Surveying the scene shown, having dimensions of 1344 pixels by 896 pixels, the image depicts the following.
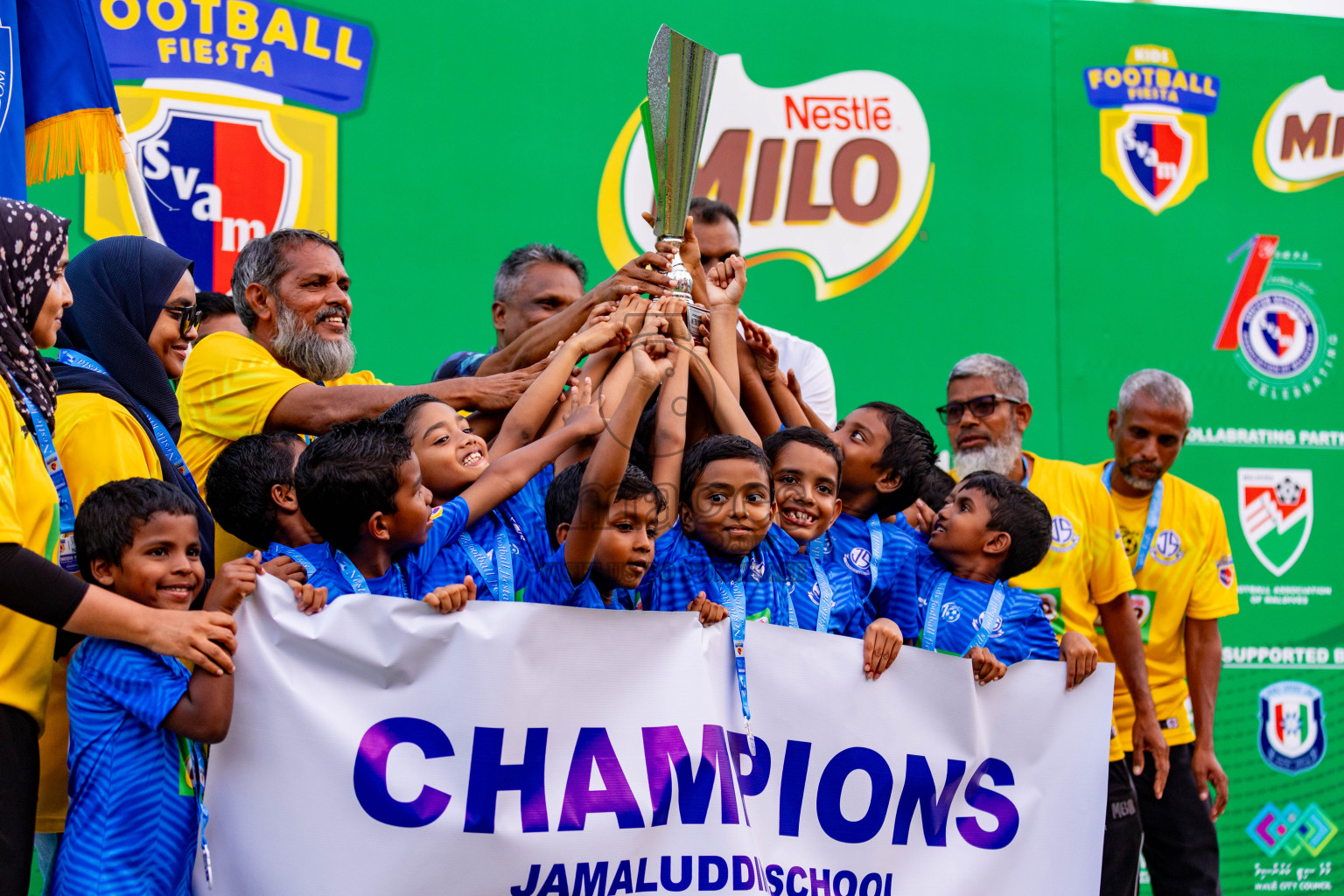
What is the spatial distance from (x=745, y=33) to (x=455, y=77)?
3.92ft

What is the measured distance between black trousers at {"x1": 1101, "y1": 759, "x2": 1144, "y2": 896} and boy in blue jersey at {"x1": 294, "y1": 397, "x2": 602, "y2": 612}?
7.68ft

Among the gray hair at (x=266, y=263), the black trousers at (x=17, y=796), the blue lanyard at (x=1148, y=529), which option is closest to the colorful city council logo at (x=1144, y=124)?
the blue lanyard at (x=1148, y=529)

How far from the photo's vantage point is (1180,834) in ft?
13.4

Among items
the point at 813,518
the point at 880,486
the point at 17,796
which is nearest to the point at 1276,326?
the point at 880,486

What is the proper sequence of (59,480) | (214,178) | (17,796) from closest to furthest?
(17,796) → (59,480) → (214,178)

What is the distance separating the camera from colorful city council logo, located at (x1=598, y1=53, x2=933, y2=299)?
16.4ft

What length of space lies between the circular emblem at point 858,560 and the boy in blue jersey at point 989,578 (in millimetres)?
149

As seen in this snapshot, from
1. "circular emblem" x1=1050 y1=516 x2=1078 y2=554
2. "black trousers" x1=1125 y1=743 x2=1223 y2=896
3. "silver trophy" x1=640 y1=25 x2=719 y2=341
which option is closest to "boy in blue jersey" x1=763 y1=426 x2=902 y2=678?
"silver trophy" x1=640 y1=25 x2=719 y2=341

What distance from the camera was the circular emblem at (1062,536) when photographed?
394cm

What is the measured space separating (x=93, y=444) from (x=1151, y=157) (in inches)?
176

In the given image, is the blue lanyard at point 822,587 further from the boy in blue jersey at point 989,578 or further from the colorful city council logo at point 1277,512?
the colorful city council logo at point 1277,512

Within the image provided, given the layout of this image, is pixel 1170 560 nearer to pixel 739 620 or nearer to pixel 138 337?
pixel 739 620

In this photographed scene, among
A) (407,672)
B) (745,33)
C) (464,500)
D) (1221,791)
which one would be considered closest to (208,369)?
(464,500)

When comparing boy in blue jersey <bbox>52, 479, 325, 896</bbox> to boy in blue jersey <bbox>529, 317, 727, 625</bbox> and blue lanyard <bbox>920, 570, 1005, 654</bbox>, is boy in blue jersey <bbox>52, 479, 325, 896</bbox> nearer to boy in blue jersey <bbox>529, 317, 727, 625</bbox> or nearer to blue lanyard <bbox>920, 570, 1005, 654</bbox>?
boy in blue jersey <bbox>529, 317, 727, 625</bbox>
